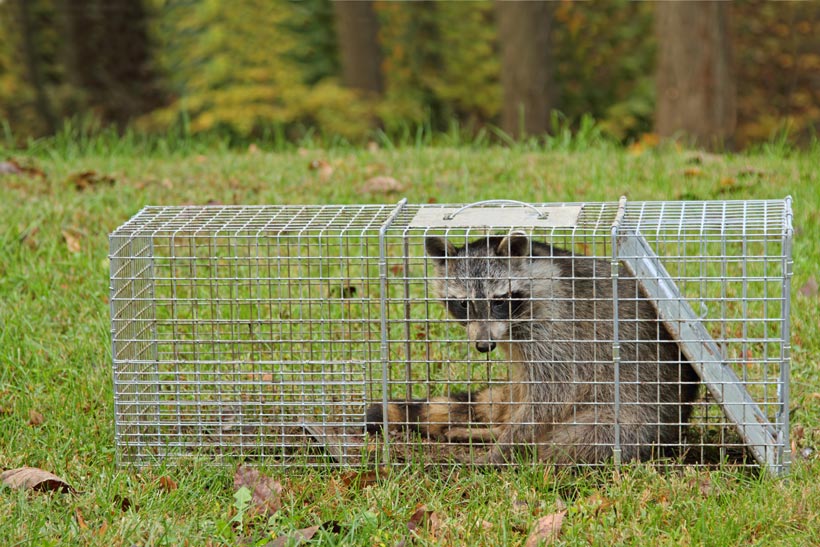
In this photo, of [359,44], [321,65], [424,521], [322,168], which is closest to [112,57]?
[321,65]

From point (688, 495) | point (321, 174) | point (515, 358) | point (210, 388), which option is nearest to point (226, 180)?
point (321, 174)

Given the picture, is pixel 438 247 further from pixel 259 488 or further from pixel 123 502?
pixel 123 502

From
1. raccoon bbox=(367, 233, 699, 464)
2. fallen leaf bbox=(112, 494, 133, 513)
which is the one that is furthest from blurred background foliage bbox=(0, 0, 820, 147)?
fallen leaf bbox=(112, 494, 133, 513)

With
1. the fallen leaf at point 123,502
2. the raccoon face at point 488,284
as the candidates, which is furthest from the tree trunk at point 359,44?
the fallen leaf at point 123,502

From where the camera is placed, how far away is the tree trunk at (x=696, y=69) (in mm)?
9633

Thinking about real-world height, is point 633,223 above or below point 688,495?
above

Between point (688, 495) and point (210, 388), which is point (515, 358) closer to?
point (688, 495)

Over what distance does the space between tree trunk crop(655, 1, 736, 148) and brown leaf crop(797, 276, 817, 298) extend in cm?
438

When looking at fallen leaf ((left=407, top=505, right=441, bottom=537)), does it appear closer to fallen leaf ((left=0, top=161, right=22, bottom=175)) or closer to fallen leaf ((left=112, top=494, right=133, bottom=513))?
fallen leaf ((left=112, top=494, right=133, bottom=513))

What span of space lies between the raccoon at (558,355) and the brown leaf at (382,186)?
8.00ft

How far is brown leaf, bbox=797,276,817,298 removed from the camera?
5277mm

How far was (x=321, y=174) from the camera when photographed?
7.01 m

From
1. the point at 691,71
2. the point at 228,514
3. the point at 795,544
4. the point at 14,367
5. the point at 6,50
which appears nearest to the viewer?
the point at 795,544

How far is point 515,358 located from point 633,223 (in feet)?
2.41
